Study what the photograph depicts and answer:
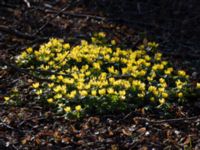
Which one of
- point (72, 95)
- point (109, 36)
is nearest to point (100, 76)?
point (72, 95)

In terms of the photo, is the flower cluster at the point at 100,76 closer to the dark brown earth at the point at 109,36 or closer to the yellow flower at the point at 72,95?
the yellow flower at the point at 72,95

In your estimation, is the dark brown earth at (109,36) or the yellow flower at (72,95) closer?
the dark brown earth at (109,36)

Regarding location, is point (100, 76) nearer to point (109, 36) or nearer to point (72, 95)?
point (72, 95)

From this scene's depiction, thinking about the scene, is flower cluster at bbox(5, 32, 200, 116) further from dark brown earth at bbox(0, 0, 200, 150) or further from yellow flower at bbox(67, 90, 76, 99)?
dark brown earth at bbox(0, 0, 200, 150)

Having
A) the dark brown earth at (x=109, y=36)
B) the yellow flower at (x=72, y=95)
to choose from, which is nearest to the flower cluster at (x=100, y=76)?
the yellow flower at (x=72, y=95)

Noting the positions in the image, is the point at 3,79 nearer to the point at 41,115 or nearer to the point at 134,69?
the point at 41,115

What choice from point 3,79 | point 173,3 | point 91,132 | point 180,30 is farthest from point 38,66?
point 173,3
